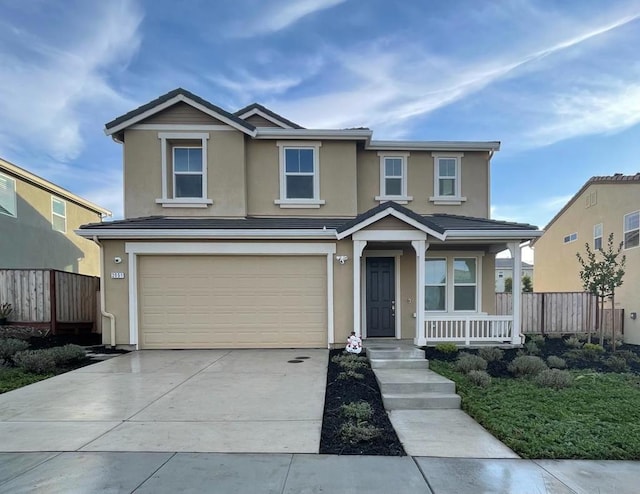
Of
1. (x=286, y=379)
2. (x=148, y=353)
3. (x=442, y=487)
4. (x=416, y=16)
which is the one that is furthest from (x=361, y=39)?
(x=442, y=487)

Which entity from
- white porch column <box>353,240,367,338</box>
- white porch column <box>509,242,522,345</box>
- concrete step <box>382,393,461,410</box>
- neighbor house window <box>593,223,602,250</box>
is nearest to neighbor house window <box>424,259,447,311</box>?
white porch column <box>509,242,522,345</box>

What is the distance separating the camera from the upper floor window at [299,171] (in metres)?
10.6

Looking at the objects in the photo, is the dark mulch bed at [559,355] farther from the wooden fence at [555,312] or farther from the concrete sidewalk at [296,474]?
the concrete sidewalk at [296,474]

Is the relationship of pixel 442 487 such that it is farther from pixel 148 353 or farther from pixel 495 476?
pixel 148 353

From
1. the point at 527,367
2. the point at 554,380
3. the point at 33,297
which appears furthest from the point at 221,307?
the point at 554,380

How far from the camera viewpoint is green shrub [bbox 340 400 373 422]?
15.1 ft

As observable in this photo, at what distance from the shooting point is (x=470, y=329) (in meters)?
9.23

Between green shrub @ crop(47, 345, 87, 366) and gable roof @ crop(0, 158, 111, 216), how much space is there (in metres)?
9.30

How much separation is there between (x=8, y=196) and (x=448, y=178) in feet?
52.9

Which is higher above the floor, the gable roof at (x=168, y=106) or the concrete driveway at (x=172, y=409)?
the gable roof at (x=168, y=106)

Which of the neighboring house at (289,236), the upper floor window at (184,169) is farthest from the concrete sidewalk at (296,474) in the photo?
the upper floor window at (184,169)

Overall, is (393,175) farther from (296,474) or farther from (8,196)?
(8,196)

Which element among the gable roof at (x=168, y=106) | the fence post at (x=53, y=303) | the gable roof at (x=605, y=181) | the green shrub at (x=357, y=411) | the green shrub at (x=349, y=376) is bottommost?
the green shrub at (x=349, y=376)

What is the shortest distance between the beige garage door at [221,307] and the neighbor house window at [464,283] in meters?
4.00
